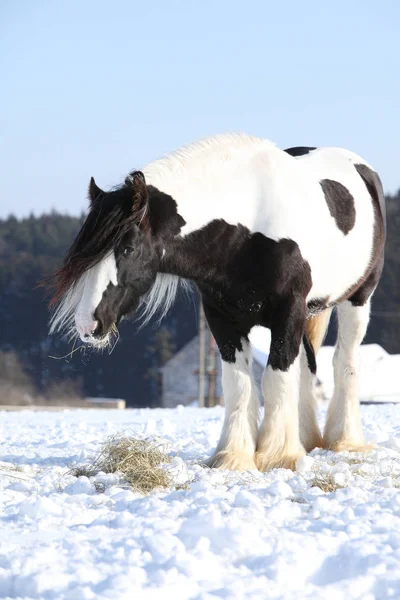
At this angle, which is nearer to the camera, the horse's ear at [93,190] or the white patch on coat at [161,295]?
the horse's ear at [93,190]

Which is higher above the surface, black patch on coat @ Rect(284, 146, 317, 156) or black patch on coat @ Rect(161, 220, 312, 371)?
black patch on coat @ Rect(284, 146, 317, 156)

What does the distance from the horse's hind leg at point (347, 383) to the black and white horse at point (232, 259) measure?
0.79 metres

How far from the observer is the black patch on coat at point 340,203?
20.0ft

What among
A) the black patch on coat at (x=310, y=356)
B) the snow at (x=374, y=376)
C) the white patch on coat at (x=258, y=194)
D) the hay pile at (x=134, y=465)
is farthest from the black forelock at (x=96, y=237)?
the snow at (x=374, y=376)

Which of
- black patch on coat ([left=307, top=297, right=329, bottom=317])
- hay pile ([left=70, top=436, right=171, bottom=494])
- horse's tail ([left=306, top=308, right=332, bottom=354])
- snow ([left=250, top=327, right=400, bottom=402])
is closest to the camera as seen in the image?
hay pile ([left=70, top=436, right=171, bottom=494])

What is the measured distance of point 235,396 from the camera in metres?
5.74

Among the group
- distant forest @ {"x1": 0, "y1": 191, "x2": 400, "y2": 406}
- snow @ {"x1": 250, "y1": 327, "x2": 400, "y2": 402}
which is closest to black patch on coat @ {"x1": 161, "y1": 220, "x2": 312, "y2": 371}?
snow @ {"x1": 250, "y1": 327, "x2": 400, "y2": 402}

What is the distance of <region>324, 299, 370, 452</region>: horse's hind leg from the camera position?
6.63 m

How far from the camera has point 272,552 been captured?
3.05 m

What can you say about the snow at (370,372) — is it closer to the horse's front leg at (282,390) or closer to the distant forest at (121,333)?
the distant forest at (121,333)

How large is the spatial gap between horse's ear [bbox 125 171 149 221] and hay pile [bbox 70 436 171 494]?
1498 millimetres

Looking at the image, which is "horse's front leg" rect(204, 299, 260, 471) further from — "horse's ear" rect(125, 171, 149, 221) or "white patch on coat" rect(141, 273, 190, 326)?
"horse's ear" rect(125, 171, 149, 221)

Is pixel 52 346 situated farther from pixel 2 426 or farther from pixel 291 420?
pixel 291 420

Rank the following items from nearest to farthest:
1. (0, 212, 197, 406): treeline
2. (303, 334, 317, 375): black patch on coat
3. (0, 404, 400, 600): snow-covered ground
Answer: (0, 404, 400, 600): snow-covered ground → (303, 334, 317, 375): black patch on coat → (0, 212, 197, 406): treeline
